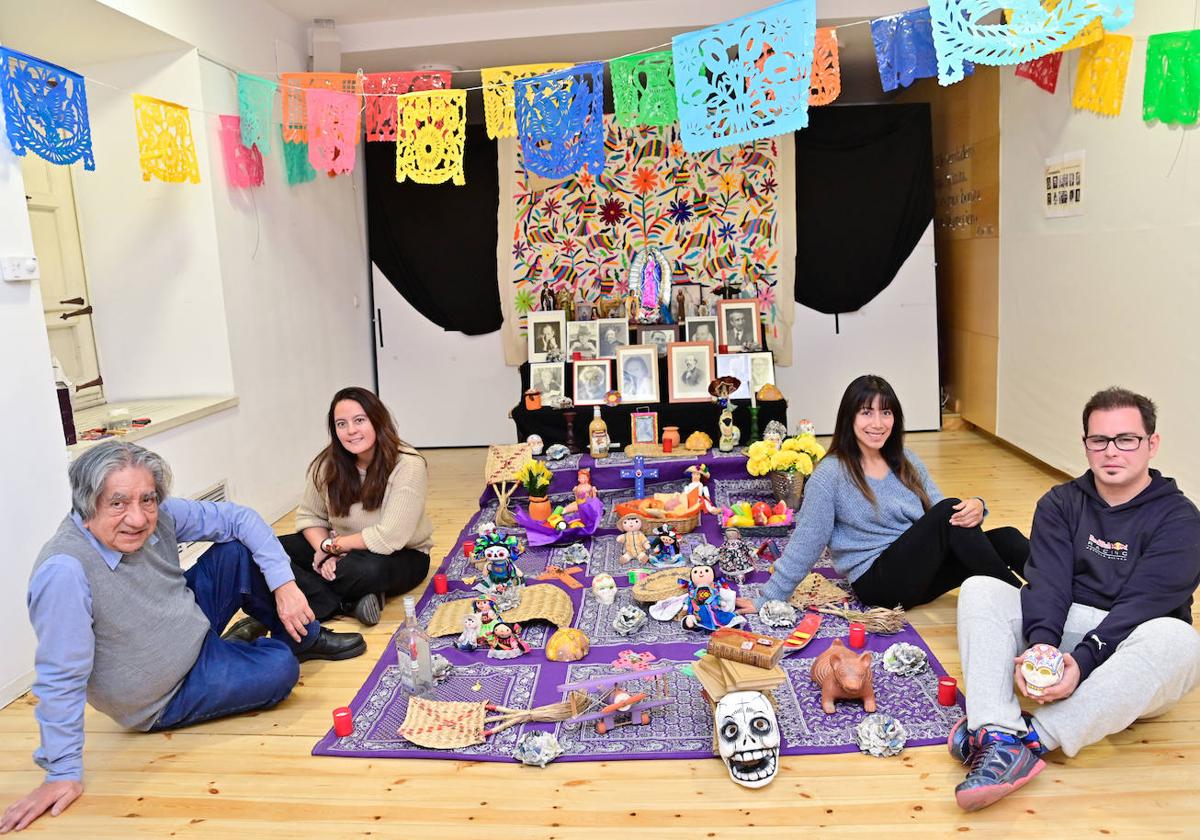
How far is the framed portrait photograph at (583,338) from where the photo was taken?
6.17 m

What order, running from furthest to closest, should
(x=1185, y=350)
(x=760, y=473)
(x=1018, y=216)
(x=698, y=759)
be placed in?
(x=1018, y=216)
(x=760, y=473)
(x=1185, y=350)
(x=698, y=759)

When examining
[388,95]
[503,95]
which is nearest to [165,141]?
[388,95]

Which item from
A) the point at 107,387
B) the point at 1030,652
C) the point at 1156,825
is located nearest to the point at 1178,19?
the point at 1030,652

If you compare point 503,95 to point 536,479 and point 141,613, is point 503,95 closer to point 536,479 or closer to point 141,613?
point 536,479

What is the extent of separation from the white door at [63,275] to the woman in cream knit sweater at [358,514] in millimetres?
1810

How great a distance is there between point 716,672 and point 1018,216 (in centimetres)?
431

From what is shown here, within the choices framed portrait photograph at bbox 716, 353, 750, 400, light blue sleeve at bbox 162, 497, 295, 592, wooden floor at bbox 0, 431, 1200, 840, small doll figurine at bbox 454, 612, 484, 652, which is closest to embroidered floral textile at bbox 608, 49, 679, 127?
framed portrait photograph at bbox 716, 353, 750, 400

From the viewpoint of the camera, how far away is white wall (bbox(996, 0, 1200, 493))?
3.90 metres

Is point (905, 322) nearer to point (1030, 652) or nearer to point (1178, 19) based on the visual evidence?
point (1178, 19)

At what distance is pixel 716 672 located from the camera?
8.02 feet

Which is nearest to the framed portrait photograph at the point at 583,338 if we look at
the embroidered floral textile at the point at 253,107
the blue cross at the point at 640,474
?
the blue cross at the point at 640,474

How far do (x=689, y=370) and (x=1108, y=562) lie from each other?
11.1ft

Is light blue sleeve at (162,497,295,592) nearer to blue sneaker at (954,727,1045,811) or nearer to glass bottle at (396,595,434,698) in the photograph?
glass bottle at (396,595,434,698)

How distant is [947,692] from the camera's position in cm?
256
